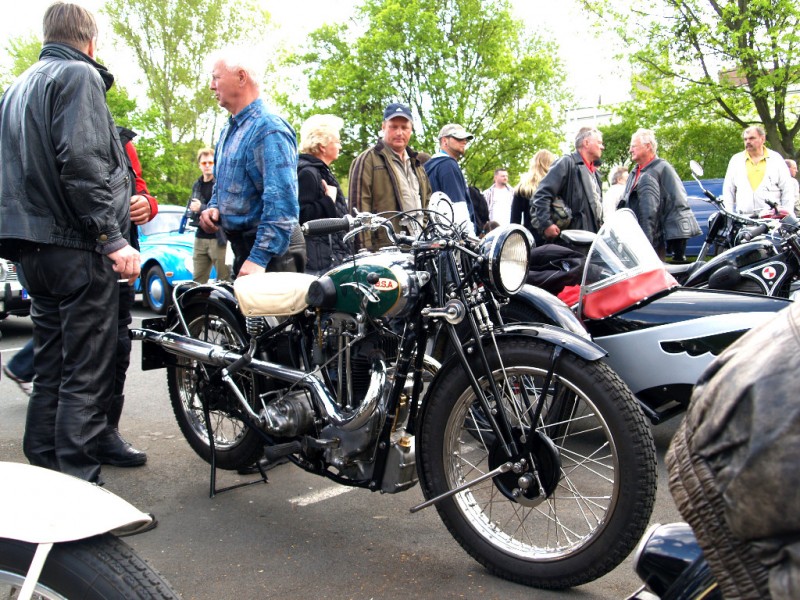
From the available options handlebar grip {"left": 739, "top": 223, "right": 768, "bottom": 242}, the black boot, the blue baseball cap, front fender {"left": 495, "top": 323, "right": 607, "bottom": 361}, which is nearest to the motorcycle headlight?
front fender {"left": 495, "top": 323, "right": 607, "bottom": 361}

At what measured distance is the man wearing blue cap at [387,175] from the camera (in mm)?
5477

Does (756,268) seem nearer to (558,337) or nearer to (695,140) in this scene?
(558,337)

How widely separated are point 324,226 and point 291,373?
68 cm

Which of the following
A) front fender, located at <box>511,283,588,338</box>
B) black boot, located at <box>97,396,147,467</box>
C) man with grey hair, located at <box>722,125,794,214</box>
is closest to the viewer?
front fender, located at <box>511,283,588,338</box>

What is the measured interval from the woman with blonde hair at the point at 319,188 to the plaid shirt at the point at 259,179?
1322mm

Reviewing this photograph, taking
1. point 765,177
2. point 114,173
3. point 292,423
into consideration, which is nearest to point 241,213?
point 114,173

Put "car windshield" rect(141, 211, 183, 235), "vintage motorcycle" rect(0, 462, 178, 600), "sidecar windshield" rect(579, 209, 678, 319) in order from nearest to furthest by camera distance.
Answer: "vintage motorcycle" rect(0, 462, 178, 600), "sidecar windshield" rect(579, 209, 678, 319), "car windshield" rect(141, 211, 183, 235)

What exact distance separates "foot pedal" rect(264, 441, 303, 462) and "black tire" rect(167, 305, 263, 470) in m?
0.42

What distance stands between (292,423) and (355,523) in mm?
575

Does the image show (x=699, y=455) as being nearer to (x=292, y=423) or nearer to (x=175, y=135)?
(x=292, y=423)

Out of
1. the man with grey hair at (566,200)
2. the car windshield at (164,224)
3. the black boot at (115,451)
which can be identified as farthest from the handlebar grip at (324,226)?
the car windshield at (164,224)

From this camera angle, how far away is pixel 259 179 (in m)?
3.78

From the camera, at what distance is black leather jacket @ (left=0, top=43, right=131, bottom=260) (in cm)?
307

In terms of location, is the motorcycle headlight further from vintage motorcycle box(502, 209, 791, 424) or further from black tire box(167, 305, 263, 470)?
black tire box(167, 305, 263, 470)
